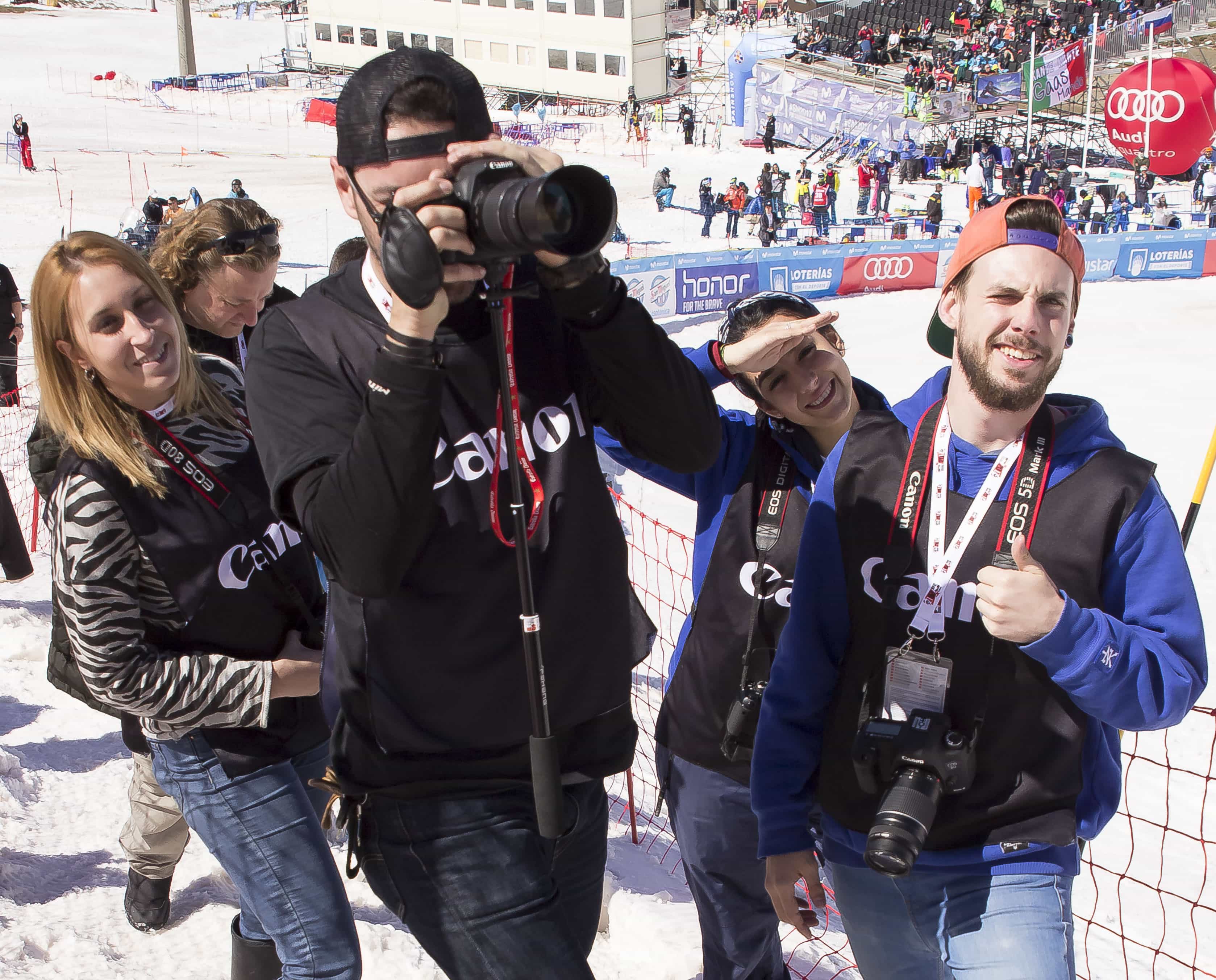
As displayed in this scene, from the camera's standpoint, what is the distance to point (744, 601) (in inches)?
113

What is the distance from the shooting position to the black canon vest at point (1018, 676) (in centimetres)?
212

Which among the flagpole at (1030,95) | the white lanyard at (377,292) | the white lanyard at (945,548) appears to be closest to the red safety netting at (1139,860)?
the white lanyard at (945,548)

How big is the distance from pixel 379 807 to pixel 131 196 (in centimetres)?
2842

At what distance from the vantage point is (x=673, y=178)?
32.2 metres

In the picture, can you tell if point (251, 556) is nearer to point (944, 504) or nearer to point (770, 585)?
point (770, 585)

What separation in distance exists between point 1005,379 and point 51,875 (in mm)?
3481

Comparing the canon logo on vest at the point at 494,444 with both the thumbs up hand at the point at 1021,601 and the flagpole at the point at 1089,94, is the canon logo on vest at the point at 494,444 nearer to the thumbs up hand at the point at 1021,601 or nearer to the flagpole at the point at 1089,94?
the thumbs up hand at the point at 1021,601

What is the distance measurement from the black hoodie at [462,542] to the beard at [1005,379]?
0.66 m

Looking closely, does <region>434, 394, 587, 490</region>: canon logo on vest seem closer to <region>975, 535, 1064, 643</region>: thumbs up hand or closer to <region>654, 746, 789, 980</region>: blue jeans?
<region>975, 535, 1064, 643</region>: thumbs up hand

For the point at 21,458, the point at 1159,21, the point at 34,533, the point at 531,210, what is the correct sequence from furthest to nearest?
the point at 1159,21
the point at 21,458
the point at 34,533
the point at 531,210

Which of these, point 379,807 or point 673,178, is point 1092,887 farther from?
point 673,178

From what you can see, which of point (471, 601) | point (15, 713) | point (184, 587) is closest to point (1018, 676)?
point (471, 601)

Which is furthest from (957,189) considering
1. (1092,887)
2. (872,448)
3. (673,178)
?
(872,448)

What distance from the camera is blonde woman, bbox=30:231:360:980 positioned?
245 centimetres
